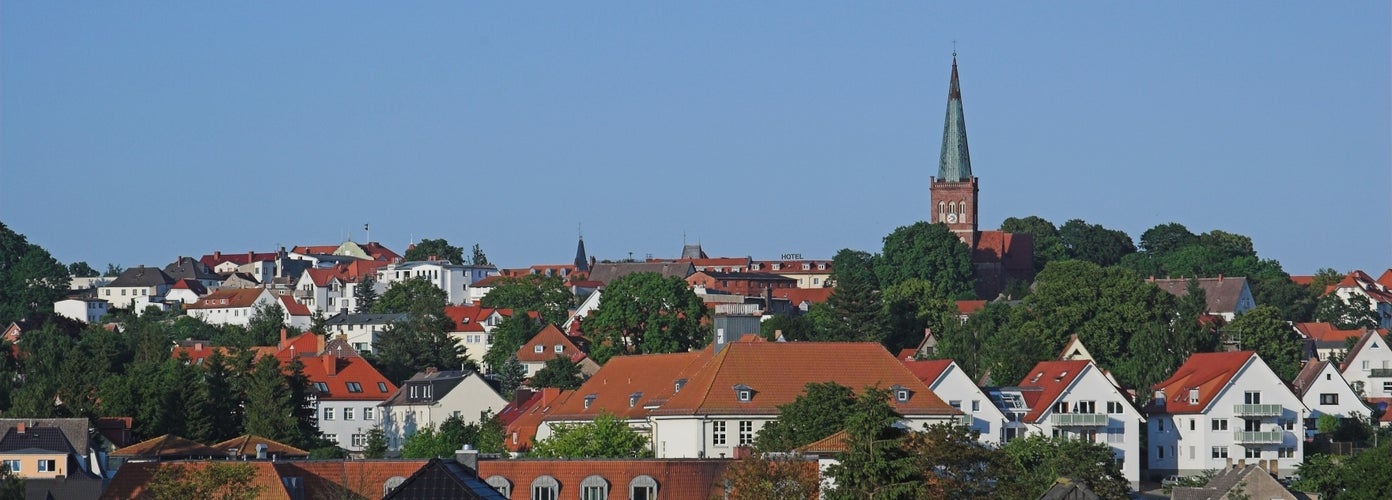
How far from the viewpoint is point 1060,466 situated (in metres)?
66.4

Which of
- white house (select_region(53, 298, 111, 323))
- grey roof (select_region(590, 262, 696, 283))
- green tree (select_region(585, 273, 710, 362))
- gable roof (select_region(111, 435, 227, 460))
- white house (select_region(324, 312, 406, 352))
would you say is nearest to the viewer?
gable roof (select_region(111, 435, 227, 460))

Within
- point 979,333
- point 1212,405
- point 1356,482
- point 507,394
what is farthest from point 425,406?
point 1356,482

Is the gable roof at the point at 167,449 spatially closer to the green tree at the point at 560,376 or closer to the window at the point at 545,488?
the window at the point at 545,488

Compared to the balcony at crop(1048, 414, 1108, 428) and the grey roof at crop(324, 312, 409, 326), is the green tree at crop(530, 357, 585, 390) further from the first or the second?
the grey roof at crop(324, 312, 409, 326)

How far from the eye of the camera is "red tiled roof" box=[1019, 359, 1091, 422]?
86.1 metres

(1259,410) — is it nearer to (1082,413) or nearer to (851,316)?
(1082,413)

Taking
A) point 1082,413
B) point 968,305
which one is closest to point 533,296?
point 968,305

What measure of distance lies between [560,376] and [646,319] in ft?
35.9

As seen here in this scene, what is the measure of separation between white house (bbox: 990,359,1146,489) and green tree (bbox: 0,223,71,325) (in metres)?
83.1

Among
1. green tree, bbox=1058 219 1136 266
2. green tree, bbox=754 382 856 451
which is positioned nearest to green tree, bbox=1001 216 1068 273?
green tree, bbox=1058 219 1136 266

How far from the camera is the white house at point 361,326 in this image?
156250 millimetres

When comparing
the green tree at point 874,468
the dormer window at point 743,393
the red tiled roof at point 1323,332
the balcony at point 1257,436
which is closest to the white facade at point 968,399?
the dormer window at point 743,393

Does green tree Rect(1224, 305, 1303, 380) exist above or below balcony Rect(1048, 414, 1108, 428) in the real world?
above

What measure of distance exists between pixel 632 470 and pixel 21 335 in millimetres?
80094
